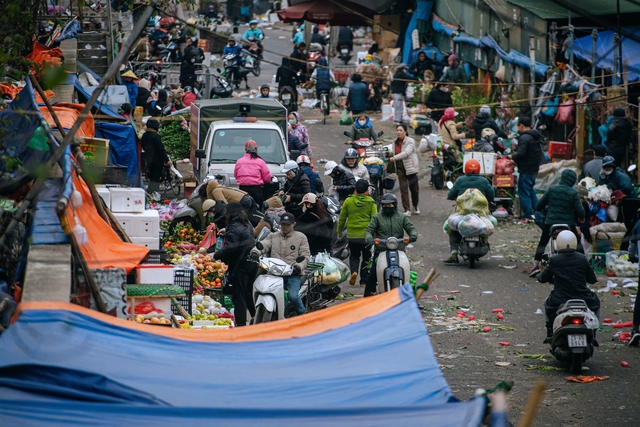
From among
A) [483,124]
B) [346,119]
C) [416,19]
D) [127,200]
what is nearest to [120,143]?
[127,200]

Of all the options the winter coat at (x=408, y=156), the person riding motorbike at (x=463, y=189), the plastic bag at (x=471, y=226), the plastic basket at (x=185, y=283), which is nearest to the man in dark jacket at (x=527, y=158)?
the winter coat at (x=408, y=156)

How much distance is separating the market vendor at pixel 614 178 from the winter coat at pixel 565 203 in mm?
1673

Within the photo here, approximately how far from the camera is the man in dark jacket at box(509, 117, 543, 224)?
18.5m

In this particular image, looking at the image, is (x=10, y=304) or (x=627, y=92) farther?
(x=627, y=92)

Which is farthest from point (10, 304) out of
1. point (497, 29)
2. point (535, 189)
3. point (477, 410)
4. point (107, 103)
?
point (497, 29)

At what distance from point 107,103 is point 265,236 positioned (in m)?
7.04

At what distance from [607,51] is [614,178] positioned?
5.69 m

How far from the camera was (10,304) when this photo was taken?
7.57 m

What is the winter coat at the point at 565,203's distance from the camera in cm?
1501

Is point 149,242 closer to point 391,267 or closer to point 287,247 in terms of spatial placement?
point 287,247

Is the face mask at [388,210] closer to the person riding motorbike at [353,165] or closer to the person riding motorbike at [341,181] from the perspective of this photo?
the person riding motorbike at [341,181]

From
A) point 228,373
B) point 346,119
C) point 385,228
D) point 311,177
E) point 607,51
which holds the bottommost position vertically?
point 228,373

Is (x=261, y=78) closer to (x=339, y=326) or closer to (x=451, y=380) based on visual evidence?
(x=451, y=380)

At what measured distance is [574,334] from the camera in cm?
1091
